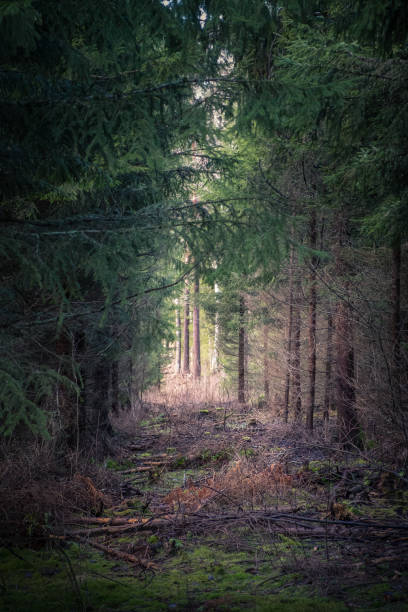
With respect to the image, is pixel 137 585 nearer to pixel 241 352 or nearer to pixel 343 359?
pixel 343 359

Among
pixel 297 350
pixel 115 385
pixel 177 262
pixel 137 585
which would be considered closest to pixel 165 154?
pixel 177 262

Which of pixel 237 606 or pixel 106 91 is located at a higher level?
pixel 106 91

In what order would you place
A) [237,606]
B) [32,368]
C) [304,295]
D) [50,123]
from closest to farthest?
[237,606] < [50,123] < [32,368] < [304,295]

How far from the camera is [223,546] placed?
175 inches

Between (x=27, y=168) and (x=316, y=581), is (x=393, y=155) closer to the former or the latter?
(x=27, y=168)

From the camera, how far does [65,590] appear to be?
141 inches

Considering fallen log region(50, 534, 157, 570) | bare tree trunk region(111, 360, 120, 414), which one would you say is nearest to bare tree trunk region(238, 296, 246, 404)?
bare tree trunk region(111, 360, 120, 414)

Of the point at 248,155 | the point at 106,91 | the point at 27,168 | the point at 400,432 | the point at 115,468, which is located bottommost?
the point at 115,468

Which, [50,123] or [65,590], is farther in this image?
[50,123]

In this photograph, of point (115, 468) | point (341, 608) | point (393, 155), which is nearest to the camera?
point (341, 608)

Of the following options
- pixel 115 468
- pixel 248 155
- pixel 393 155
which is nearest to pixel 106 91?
pixel 393 155

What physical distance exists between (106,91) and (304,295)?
850 cm

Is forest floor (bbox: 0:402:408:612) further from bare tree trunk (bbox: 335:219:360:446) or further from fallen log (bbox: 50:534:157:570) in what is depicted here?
bare tree trunk (bbox: 335:219:360:446)

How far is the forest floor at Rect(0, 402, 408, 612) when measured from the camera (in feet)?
11.0
